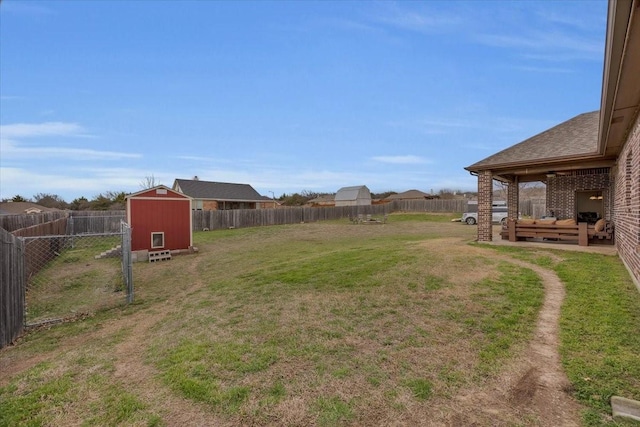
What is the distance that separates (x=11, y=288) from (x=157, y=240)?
9.44m

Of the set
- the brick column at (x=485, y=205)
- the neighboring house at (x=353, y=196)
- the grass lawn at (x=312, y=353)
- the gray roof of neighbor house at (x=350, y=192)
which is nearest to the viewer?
the grass lawn at (x=312, y=353)

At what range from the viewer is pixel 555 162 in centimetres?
998

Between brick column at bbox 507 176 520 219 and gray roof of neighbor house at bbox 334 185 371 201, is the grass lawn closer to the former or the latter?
brick column at bbox 507 176 520 219

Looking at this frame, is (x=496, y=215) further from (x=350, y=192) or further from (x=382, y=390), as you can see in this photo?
(x=350, y=192)

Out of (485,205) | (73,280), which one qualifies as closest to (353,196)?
(485,205)

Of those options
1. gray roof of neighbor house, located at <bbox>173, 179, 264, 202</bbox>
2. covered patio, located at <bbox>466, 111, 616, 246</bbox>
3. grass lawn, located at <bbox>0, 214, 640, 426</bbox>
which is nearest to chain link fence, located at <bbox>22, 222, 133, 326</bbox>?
grass lawn, located at <bbox>0, 214, 640, 426</bbox>

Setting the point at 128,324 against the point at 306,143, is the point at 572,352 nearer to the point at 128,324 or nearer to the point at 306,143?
the point at 128,324

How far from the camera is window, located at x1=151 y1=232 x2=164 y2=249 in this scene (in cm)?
1379

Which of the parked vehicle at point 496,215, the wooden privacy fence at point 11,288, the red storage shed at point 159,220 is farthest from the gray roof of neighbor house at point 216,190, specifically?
the wooden privacy fence at point 11,288

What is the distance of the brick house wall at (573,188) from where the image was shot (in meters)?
11.9

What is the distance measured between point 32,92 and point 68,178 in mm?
21996

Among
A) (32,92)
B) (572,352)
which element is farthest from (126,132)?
(572,352)

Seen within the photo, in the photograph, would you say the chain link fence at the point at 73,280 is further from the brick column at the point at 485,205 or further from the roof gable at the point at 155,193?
the brick column at the point at 485,205

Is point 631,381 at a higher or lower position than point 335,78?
lower
